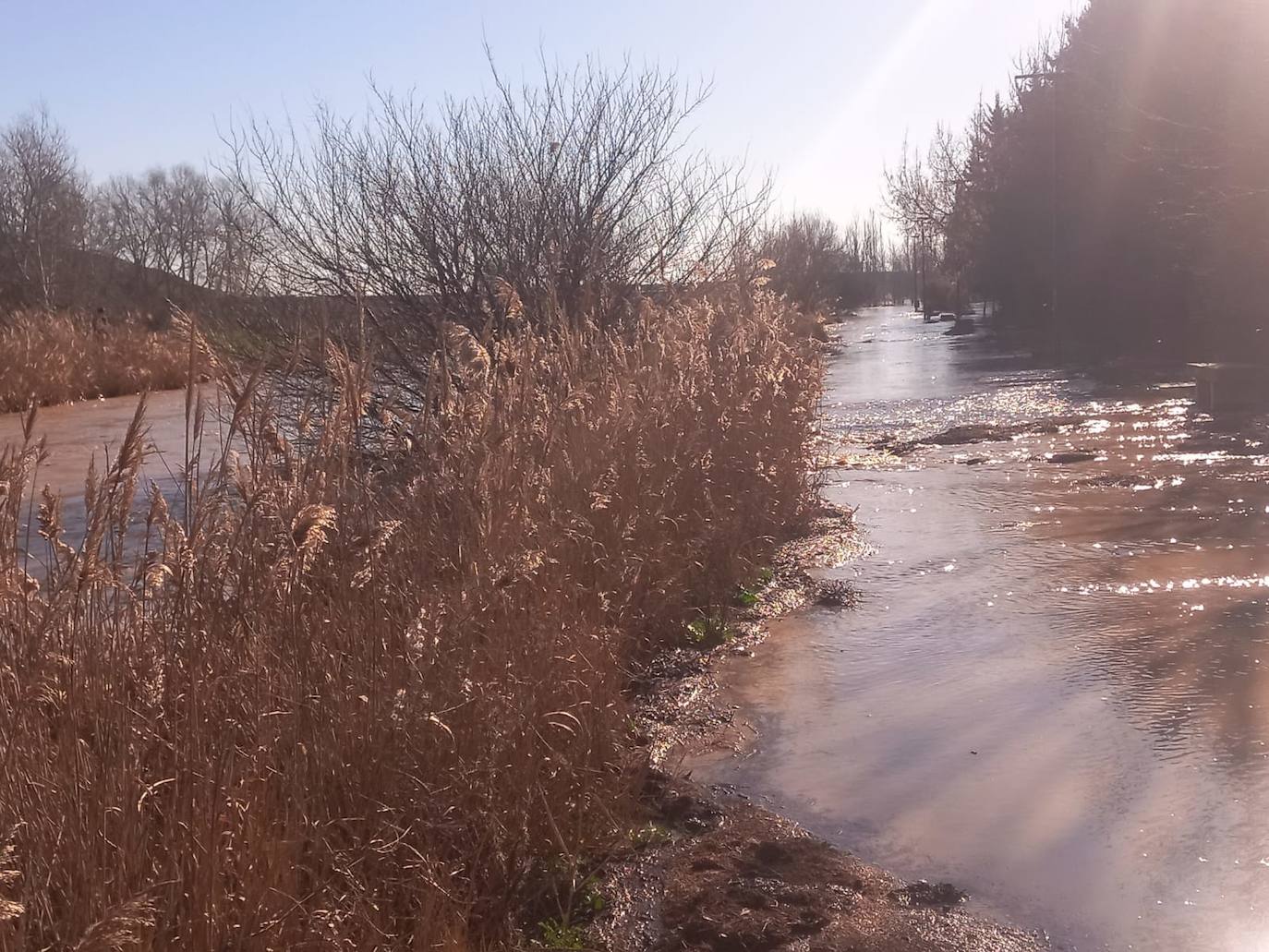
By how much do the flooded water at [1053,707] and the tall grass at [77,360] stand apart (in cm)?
1581

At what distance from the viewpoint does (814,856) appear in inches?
159

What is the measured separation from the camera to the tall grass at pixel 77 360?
2133 cm

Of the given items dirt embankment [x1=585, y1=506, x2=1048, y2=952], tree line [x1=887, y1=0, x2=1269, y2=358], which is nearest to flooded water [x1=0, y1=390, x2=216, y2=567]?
dirt embankment [x1=585, y1=506, x2=1048, y2=952]

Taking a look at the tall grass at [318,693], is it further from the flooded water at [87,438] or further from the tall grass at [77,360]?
the tall grass at [77,360]

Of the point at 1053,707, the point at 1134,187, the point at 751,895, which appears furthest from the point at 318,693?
the point at 1134,187

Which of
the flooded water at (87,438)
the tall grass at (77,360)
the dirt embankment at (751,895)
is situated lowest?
the dirt embankment at (751,895)

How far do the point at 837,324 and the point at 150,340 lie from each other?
43.1 meters

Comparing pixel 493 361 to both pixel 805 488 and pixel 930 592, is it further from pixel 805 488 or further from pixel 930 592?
pixel 805 488

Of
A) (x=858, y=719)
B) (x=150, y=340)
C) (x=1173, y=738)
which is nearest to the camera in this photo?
(x=1173, y=738)

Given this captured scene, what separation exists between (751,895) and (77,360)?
22285 mm

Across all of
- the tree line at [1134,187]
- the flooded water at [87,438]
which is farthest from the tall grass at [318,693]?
the tree line at [1134,187]

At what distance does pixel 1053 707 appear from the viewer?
206 inches

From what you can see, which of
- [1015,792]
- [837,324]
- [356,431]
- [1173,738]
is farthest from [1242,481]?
[837,324]

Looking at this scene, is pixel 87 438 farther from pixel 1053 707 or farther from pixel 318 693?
pixel 318 693
